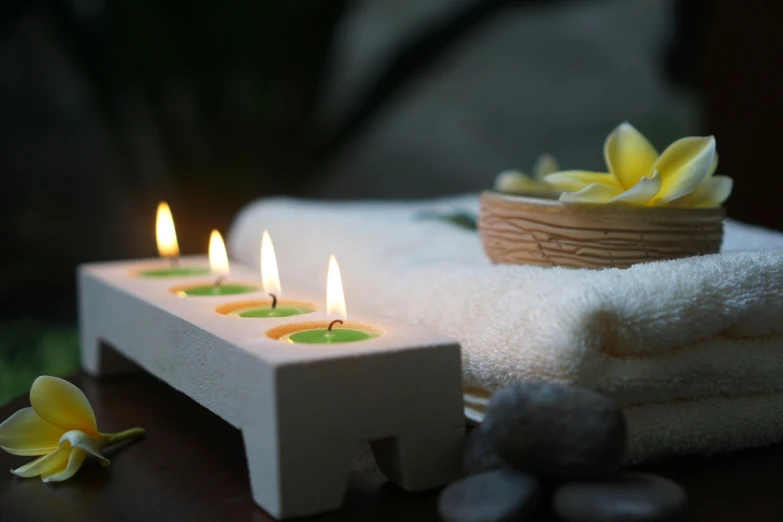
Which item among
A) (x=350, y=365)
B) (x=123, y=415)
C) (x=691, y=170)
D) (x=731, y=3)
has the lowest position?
(x=123, y=415)

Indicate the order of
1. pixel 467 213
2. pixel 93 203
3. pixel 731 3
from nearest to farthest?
pixel 467 213 → pixel 731 3 → pixel 93 203

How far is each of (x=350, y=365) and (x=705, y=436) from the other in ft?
0.93

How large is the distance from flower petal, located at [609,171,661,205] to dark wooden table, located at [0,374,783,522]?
21 centimetres

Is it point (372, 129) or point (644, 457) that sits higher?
point (372, 129)

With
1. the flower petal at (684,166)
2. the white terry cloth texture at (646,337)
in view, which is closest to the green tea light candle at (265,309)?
the white terry cloth texture at (646,337)

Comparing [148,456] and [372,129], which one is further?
[372,129]

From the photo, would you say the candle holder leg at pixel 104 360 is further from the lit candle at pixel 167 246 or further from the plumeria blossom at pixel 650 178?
the plumeria blossom at pixel 650 178

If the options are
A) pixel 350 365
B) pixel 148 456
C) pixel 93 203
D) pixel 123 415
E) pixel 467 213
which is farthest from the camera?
pixel 93 203

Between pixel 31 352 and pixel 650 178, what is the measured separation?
1204mm

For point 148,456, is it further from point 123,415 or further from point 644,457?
point 644,457

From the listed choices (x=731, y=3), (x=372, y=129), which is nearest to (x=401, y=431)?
(x=731, y=3)

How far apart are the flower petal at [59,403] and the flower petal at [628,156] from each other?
48cm

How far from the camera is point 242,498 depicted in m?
0.57

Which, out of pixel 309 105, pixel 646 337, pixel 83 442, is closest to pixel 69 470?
pixel 83 442
